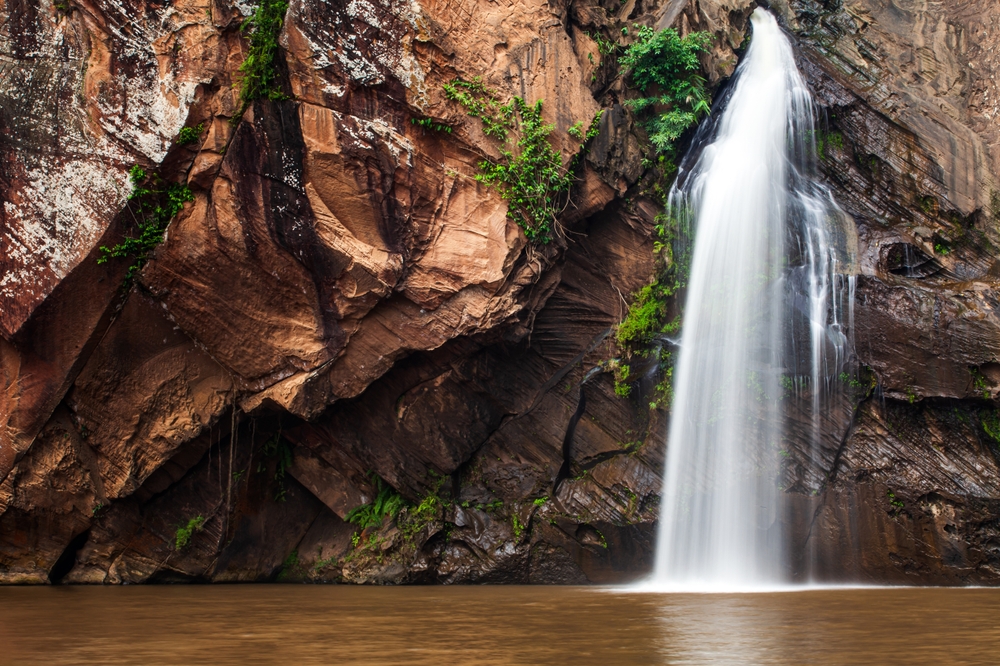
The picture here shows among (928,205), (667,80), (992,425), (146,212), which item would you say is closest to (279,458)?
(146,212)

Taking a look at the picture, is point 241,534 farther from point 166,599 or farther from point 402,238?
point 402,238

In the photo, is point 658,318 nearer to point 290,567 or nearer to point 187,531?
point 290,567

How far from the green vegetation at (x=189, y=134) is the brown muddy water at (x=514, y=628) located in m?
6.43

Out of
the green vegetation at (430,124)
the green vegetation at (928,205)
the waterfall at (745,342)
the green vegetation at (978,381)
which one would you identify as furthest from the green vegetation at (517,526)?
the green vegetation at (928,205)

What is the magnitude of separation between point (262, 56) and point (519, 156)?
13.5 feet

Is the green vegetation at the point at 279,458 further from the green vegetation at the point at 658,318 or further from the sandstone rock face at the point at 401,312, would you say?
the green vegetation at the point at 658,318

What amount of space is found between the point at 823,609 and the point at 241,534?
9.37 meters

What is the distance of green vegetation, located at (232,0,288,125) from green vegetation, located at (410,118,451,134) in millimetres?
1960

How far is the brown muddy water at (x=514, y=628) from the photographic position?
4715mm

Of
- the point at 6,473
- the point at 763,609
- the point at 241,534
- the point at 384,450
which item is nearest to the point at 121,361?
the point at 6,473

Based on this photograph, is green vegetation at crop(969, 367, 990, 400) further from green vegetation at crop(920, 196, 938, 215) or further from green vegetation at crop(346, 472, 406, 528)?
green vegetation at crop(346, 472, 406, 528)

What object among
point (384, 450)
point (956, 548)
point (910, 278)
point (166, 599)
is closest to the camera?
point (166, 599)

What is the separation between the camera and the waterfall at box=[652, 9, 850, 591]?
10.7 m

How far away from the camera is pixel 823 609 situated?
702 cm
